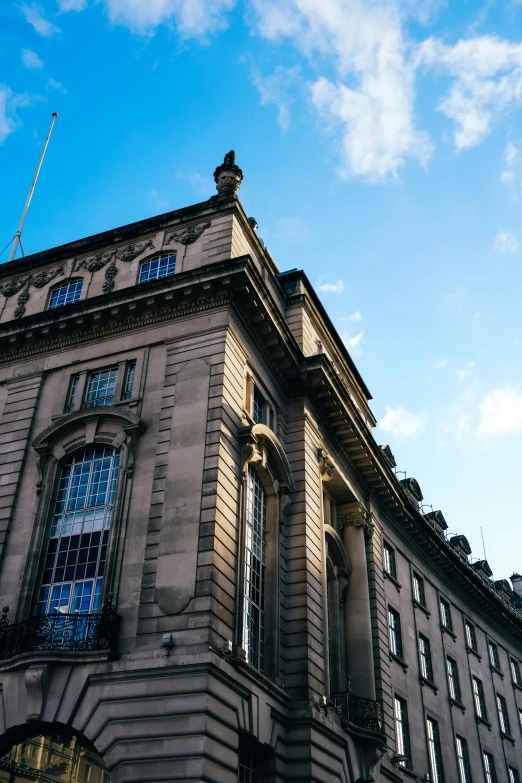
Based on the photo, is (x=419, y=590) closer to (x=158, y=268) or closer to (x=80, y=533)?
(x=158, y=268)

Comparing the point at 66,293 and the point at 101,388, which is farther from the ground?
the point at 66,293

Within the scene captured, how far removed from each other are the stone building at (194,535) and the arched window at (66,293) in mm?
83

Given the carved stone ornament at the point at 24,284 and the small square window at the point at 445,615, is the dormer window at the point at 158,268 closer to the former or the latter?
the carved stone ornament at the point at 24,284

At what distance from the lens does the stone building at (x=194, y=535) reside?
63.2ft

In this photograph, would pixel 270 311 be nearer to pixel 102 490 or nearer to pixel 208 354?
pixel 208 354

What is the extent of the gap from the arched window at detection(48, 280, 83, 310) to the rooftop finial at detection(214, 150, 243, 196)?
21.8ft

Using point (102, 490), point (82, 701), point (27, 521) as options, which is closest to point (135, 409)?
point (102, 490)

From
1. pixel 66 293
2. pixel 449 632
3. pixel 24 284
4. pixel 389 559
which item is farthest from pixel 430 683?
pixel 24 284

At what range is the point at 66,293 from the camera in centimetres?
Result: 3014

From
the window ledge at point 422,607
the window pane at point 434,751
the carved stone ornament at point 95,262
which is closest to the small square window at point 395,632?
the window ledge at point 422,607

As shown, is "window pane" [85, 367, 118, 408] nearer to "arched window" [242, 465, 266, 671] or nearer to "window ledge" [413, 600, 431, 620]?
"arched window" [242, 465, 266, 671]

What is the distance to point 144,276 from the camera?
94.8 ft

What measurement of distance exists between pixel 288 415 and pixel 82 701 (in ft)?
44.3

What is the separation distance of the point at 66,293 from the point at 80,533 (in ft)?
36.6
